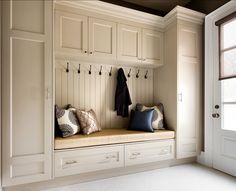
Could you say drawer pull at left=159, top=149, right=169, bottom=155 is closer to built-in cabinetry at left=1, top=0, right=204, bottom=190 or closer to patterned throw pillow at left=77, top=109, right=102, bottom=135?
built-in cabinetry at left=1, top=0, right=204, bottom=190

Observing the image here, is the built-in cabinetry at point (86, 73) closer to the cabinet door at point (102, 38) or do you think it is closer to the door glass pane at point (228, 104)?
the cabinet door at point (102, 38)

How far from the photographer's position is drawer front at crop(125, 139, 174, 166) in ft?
7.38

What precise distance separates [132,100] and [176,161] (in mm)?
1172

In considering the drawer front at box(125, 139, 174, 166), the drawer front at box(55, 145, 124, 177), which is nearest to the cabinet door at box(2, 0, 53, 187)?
the drawer front at box(55, 145, 124, 177)

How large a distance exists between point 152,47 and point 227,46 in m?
1.03

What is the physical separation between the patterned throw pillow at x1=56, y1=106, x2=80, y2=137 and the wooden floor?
0.62m

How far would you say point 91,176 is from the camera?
2.12 m

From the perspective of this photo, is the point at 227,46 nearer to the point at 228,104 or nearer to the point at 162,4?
the point at 228,104

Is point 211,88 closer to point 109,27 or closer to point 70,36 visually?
point 109,27

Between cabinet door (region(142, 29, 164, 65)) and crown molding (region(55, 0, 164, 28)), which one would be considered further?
cabinet door (region(142, 29, 164, 65))

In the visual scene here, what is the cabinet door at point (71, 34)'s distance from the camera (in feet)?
7.00

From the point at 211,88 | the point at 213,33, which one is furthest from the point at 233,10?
the point at 211,88

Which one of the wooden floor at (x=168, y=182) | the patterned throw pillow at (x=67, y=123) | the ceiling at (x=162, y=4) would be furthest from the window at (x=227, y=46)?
the patterned throw pillow at (x=67, y=123)

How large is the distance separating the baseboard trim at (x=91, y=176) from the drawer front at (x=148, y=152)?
0.12 metres
